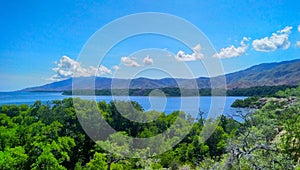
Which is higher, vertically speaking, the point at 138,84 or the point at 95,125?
the point at 138,84

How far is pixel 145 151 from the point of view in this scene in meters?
17.1

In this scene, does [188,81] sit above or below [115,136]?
above

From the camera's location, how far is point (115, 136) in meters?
18.2

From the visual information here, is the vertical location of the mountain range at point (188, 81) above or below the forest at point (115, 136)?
above

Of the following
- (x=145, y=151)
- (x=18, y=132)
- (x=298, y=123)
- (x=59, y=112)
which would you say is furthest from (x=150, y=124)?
(x=298, y=123)

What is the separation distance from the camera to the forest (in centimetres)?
1309

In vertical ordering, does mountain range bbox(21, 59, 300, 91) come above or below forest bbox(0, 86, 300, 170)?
above

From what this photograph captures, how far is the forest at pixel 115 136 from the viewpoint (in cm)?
1309

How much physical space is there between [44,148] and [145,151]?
6222 millimetres

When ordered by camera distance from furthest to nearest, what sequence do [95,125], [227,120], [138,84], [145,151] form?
[227,120], [95,125], [138,84], [145,151]

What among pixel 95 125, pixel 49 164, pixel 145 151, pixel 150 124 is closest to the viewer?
pixel 49 164

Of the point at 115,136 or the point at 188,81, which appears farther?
the point at 115,136

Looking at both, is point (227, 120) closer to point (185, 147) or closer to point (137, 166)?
point (185, 147)

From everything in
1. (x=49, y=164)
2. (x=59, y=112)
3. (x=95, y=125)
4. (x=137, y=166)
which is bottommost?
(x=137, y=166)
